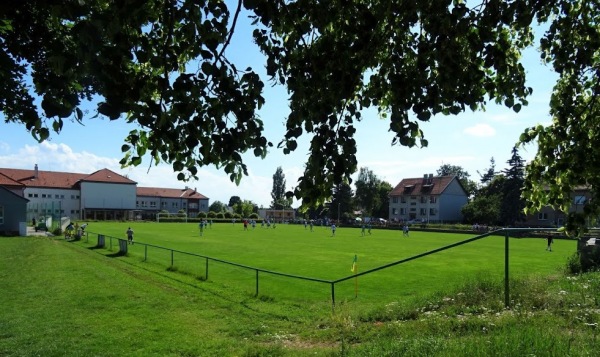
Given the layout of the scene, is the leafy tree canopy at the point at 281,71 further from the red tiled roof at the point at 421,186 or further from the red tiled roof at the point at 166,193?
the red tiled roof at the point at 166,193

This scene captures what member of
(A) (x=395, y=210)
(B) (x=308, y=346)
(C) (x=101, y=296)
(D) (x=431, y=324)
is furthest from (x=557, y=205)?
(A) (x=395, y=210)

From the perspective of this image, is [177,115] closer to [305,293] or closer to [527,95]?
[527,95]

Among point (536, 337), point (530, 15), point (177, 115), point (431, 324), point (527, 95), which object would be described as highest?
point (530, 15)

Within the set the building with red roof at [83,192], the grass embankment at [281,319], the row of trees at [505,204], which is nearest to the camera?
the grass embankment at [281,319]

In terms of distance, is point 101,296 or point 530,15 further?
point 101,296

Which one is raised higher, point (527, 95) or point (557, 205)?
point (527, 95)

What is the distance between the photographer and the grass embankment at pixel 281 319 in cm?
658

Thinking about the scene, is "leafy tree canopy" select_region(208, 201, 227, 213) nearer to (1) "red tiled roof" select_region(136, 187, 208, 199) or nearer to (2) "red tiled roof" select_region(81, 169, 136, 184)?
(1) "red tiled roof" select_region(136, 187, 208, 199)

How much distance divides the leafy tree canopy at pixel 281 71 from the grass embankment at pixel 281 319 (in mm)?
2666

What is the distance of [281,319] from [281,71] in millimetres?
9042

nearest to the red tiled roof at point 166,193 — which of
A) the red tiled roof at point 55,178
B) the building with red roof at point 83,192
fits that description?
the building with red roof at point 83,192

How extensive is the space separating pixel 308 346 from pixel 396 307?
3273mm

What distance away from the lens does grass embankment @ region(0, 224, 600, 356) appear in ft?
21.6

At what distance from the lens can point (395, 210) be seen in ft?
370
